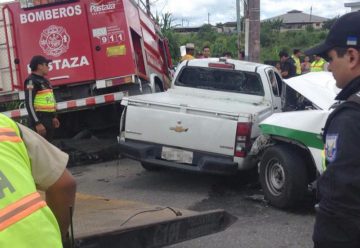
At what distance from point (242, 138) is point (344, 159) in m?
4.51

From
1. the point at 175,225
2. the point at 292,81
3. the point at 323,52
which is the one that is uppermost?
the point at 323,52

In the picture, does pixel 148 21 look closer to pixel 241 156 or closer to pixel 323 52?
pixel 241 156

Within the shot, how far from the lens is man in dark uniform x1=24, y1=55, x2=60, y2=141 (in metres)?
7.34

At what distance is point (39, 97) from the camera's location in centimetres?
743

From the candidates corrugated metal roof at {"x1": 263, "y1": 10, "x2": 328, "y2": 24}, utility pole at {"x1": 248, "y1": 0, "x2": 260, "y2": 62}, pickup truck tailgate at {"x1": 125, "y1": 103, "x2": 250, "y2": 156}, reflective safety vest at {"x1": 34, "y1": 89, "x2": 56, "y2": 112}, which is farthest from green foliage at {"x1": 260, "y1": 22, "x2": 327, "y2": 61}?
pickup truck tailgate at {"x1": 125, "y1": 103, "x2": 250, "y2": 156}

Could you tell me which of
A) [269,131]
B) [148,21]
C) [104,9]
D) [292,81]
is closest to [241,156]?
[269,131]

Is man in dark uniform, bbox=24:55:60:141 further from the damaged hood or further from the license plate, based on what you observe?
the damaged hood

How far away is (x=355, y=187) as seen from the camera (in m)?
2.00

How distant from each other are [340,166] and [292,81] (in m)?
4.38

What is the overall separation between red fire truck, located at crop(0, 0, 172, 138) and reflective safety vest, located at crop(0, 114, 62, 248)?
304 inches

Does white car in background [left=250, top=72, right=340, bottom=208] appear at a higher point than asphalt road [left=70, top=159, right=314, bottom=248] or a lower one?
higher

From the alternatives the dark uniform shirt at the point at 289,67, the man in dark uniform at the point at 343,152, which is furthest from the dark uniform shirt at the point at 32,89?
the dark uniform shirt at the point at 289,67

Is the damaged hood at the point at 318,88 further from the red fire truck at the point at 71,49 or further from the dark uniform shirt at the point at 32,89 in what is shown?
the red fire truck at the point at 71,49

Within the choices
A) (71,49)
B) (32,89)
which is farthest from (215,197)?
(71,49)
